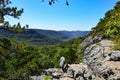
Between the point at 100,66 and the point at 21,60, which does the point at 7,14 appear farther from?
the point at 21,60

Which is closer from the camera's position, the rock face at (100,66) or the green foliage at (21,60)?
the green foliage at (21,60)

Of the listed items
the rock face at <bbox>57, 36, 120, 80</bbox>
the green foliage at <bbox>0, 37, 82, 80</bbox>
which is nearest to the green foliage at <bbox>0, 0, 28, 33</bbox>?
the green foliage at <bbox>0, 37, 82, 80</bbox>

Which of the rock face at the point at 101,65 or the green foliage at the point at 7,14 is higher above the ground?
the green foliage at the point at 7,14

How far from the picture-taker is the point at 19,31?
25.7 metres

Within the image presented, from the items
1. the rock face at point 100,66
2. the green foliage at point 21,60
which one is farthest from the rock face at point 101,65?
the green foliage at point 21,60

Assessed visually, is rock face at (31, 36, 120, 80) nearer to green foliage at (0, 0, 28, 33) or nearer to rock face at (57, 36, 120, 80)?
rock face at (57, 36, 120, 80)

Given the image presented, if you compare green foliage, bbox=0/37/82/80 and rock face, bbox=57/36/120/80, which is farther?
rock face, bbox=57/36/120/80

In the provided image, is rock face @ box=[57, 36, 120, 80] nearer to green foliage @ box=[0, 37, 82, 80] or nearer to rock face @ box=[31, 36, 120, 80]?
rock face @ box=[31, 36, 120, 80]

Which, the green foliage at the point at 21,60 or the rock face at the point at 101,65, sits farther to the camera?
the rock face at the point at 101,65

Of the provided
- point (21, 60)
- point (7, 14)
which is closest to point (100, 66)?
point (7, 14)

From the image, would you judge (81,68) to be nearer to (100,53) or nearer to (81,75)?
(81,75)

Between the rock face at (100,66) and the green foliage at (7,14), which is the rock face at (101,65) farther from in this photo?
the green foliage at (7,14)

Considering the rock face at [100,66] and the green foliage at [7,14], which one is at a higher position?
the green foliage at [7,14]

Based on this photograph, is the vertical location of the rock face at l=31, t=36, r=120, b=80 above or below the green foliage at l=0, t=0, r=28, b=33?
below
